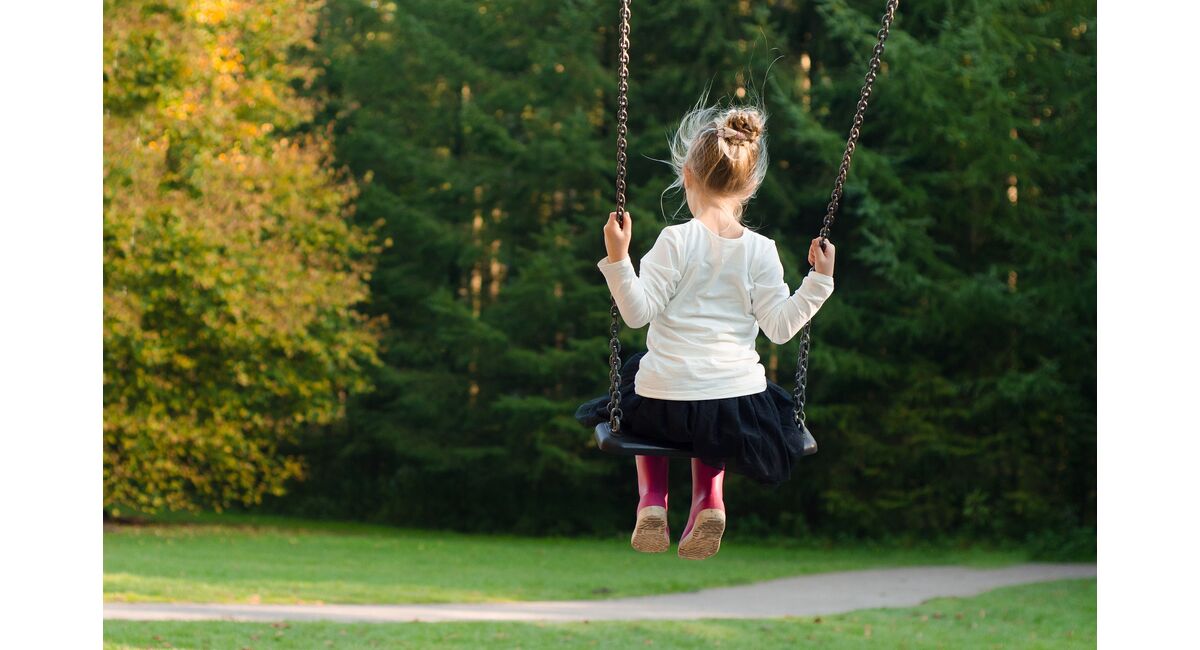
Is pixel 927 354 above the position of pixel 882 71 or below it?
below

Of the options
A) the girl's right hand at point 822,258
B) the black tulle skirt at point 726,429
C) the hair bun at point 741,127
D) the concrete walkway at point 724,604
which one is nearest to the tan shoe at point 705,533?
the black tulle skirt at point 726,429

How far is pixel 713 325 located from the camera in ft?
12.5

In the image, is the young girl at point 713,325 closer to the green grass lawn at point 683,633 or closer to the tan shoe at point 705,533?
the tan shoe at point 705,533

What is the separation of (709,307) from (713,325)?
5cm

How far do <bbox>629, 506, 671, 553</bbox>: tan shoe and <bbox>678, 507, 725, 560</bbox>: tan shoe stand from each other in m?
0.07

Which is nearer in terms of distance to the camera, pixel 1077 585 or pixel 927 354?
pixel 1077 585

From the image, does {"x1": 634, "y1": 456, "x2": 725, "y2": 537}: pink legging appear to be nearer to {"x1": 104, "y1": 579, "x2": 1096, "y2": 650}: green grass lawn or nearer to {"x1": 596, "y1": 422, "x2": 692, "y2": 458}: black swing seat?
{"x1": 596, "y1": 422, "x2": 692, "y2": 458}: black swing seat

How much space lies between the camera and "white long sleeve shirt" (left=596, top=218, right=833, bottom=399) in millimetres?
3760

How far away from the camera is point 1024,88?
44.4 feet

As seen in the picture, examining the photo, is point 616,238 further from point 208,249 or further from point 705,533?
point 208,249

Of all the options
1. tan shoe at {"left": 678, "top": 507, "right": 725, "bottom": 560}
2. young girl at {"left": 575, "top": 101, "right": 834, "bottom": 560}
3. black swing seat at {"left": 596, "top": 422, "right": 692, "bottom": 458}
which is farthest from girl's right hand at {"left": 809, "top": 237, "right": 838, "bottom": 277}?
tan shoe at {"left": 678, "top": 507, "right": 725, "bottom": 560}

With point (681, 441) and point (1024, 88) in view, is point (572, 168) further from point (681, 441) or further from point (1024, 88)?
point (681, 441)

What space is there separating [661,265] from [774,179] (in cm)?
1142
